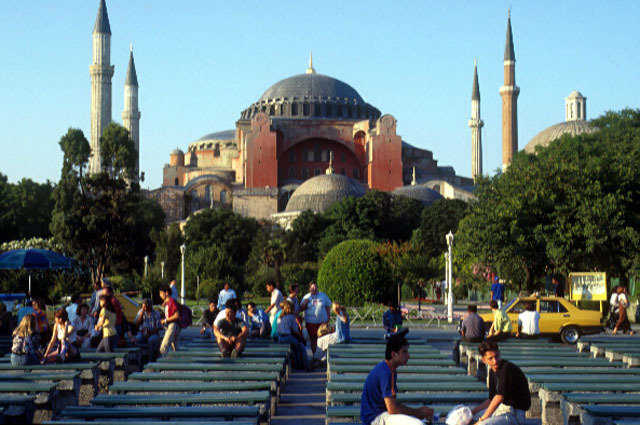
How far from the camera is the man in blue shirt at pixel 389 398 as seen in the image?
647 cm

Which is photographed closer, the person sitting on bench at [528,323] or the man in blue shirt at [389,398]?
the man in blue shirt at [389,398]

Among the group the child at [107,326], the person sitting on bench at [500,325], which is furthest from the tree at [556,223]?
the child at [107,326]

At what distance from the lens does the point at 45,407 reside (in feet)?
26.8

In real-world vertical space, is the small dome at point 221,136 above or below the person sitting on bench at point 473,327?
above

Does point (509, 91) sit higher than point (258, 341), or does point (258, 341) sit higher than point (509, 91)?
point (509, 91)

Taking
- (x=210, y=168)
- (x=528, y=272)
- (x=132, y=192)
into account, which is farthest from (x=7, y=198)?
(x=528, y=272)

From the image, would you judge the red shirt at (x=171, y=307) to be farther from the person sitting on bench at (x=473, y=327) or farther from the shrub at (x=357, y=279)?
the shrub at (x=357, y=279)

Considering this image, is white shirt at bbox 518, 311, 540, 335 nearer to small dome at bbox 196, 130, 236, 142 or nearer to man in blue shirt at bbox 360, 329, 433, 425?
man in blue shirt at bbox 360, 329, 433, 425

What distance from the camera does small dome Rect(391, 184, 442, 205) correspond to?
65.4 metres

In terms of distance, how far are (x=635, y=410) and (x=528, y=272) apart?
18803 mm

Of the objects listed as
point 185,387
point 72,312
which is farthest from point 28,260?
point 185,387

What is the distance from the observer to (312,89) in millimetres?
85250

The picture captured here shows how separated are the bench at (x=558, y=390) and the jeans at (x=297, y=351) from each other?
5194mm

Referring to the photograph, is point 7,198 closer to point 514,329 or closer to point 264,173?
point 264,173
